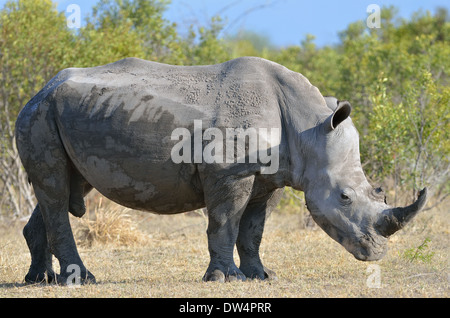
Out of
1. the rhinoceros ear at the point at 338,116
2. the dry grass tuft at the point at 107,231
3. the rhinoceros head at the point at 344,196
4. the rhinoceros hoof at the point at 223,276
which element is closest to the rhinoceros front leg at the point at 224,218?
the rhinoceros hoof at the point at 223,276

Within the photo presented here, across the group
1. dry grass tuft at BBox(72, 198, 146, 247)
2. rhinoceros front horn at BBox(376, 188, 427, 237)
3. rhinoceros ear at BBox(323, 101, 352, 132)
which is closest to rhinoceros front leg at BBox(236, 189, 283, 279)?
rhinoceros ear at BBox(323, 101, 352, 132)

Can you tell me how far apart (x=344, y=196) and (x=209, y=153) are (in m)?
1.31

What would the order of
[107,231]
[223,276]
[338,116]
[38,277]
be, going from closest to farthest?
[338,116] → [223,276] → [38,277] → [107,231]

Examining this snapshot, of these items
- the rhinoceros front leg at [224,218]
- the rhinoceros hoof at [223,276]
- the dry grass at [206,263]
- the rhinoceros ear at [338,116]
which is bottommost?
the dry grass at [206,263]

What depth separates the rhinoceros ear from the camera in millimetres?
7012

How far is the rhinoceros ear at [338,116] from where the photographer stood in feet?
23.0

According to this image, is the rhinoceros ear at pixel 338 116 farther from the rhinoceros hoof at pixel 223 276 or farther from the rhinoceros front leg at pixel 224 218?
the rhinoceros hoof at pixel 223 276

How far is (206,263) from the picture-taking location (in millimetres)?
9547

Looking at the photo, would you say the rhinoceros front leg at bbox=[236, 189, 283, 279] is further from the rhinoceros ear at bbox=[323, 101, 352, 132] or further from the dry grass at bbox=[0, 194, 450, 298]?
the rhinoceros ear at bbox=[323, 101, 352, 132]

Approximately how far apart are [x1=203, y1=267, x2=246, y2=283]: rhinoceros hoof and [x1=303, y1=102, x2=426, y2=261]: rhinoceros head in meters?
0.93

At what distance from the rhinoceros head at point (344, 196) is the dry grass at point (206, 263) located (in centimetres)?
45

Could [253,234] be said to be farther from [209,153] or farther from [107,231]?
[107,231]

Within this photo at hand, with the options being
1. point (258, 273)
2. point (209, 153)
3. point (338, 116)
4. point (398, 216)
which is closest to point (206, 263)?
point (258, 273)
